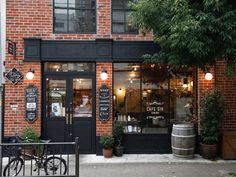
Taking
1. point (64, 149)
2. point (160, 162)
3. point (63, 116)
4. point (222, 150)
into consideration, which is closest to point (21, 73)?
point (63, 116)

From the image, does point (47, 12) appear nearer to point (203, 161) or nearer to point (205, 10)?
point (205, 10)

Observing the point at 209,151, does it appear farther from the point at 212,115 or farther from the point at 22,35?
the point at 22,35

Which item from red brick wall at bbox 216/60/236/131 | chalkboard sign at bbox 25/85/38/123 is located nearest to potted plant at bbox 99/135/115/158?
chalkboard sign at bbox 25/85/38/123

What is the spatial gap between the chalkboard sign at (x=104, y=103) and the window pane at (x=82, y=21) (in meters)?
1.95

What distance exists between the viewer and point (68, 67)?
36.8ft

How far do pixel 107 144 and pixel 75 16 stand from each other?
4146 mm

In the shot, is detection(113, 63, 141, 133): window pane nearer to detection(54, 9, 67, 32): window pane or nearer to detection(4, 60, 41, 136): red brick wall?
detection(54, 9, 67, 32): window pane

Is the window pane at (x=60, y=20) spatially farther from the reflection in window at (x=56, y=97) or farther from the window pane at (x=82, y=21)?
the reflection in window at (x=56, y=97)

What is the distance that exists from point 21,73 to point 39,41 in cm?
113

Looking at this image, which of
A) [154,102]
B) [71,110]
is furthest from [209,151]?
[71,110]

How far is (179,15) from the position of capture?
732 centimetres

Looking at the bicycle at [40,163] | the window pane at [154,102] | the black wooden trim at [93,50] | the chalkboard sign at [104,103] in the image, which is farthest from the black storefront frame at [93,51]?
the bicycle at [40,163]

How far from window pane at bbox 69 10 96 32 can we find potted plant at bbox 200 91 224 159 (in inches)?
165

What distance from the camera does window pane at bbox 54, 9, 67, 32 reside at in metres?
11.1
